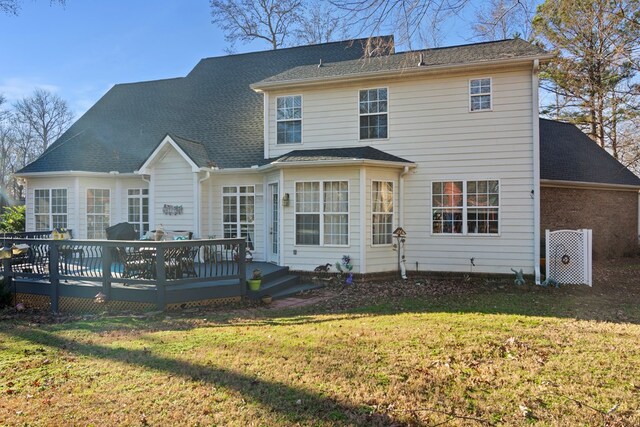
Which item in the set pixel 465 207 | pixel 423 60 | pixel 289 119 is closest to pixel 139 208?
pixel 289 119

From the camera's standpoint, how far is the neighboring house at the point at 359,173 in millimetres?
11094

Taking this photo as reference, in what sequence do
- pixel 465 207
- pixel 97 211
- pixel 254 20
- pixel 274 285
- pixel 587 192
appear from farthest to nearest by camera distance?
pixel 254 20 < pixel 587 192 < pixel 97 211 < pixel 465 207 < pixel 274 285

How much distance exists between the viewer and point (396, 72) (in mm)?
11445

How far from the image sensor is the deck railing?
8039mm

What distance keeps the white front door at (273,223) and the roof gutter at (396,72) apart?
10.6ft

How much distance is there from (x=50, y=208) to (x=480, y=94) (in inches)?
581

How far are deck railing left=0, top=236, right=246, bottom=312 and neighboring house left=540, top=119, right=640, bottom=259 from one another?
12636mm

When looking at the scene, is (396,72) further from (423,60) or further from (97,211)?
(97,211)

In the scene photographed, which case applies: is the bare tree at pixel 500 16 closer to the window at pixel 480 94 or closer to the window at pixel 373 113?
the window at pixel 480 94

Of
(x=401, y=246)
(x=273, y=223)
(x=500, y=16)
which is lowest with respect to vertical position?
(x=401, y=246)

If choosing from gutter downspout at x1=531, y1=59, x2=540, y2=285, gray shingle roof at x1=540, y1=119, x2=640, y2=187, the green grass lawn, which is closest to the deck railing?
the green grass lawn

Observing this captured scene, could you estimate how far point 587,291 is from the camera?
1002 cm

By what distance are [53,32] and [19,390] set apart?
1332 cm

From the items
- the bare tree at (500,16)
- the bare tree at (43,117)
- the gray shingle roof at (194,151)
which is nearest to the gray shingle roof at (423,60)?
the gray shingle roof at (194,151)
